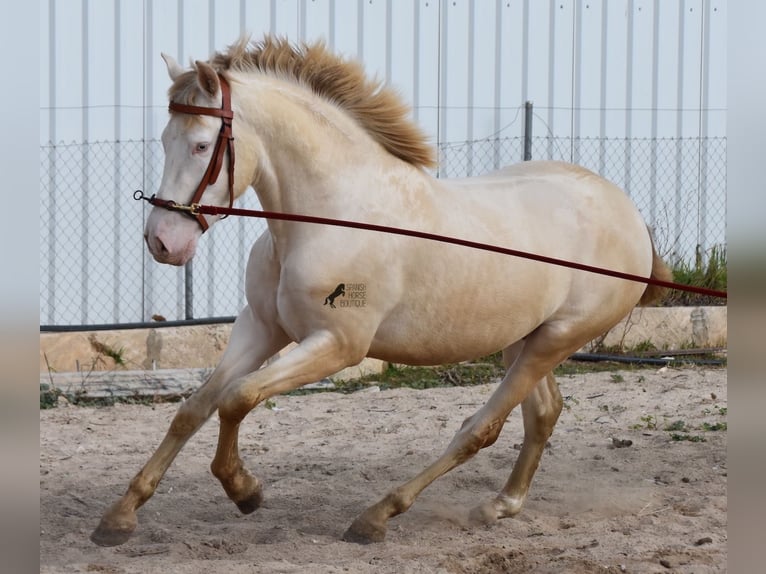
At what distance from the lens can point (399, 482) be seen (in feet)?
17.0

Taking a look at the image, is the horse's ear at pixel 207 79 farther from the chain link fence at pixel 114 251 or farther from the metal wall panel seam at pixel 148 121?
the metal wall panel seam at pixel 148 121

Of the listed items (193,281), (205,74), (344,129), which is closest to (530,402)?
(344,129)

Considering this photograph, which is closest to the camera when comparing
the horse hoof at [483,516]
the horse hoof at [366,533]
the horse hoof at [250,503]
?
the horse hoof at [366,533]

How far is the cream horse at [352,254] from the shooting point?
375 cm

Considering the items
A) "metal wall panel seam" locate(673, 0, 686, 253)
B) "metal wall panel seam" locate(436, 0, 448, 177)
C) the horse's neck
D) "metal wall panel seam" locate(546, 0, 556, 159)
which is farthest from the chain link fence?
the horse's neck

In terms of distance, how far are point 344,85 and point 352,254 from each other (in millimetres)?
688

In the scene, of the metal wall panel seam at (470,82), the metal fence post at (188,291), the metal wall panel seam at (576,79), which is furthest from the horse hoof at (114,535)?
the metal wall panel seam at (576,79)

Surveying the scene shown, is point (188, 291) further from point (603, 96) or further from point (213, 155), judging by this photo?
point (213, 155)

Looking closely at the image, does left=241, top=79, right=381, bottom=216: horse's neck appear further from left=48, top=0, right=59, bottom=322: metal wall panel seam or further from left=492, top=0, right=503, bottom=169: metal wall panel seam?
left=492, top=0, right=503, bottom=169: metal wall panel seam

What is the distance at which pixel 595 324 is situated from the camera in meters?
4.53

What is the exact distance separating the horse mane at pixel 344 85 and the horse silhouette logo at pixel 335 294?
24.0 inches
